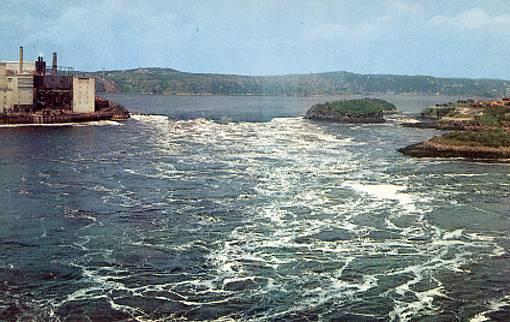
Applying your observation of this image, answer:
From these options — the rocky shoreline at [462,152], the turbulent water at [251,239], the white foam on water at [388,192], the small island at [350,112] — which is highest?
the small island at [350,112]

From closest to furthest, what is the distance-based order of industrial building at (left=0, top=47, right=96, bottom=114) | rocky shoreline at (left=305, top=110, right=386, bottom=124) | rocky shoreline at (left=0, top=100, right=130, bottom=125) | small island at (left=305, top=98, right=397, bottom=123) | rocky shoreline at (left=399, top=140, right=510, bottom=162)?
1. rocky shoreline at (left=399, top=140, right=510, bottom=162)
2. rocky shoreline at (left=0, top=100, right=130, bottom=125)
3. industrial building at (left=0, top=47, right=96, bottom=114)
4. rocky shoreline at (left=305, top=110, right=386, bottom=124)
5. small island at (left=305, top=98, right=397, bottom=123)

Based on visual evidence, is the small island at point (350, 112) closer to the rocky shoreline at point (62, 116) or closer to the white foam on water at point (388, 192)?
the rocky shoreline at point (62, 116)

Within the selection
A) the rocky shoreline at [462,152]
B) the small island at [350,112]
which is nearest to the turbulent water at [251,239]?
the rocky shoreline at [462,152]

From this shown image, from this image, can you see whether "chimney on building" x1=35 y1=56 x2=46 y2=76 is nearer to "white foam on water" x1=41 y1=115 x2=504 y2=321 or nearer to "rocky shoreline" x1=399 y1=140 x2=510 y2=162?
"white foam on water" x1=41 y1=115 x2=504 y2=321

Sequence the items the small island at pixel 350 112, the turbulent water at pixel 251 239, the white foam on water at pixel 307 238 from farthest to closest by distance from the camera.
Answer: the small island at pixel 350 112 < the white foam on water at pixel 307 238 < the turbulent water at pixel 251 239

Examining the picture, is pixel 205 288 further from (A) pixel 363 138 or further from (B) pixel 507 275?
(A) pixel 363 138

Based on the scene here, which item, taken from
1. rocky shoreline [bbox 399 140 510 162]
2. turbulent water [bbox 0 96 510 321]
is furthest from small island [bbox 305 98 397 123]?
turbulent water [bbox 0 96 510 321]
